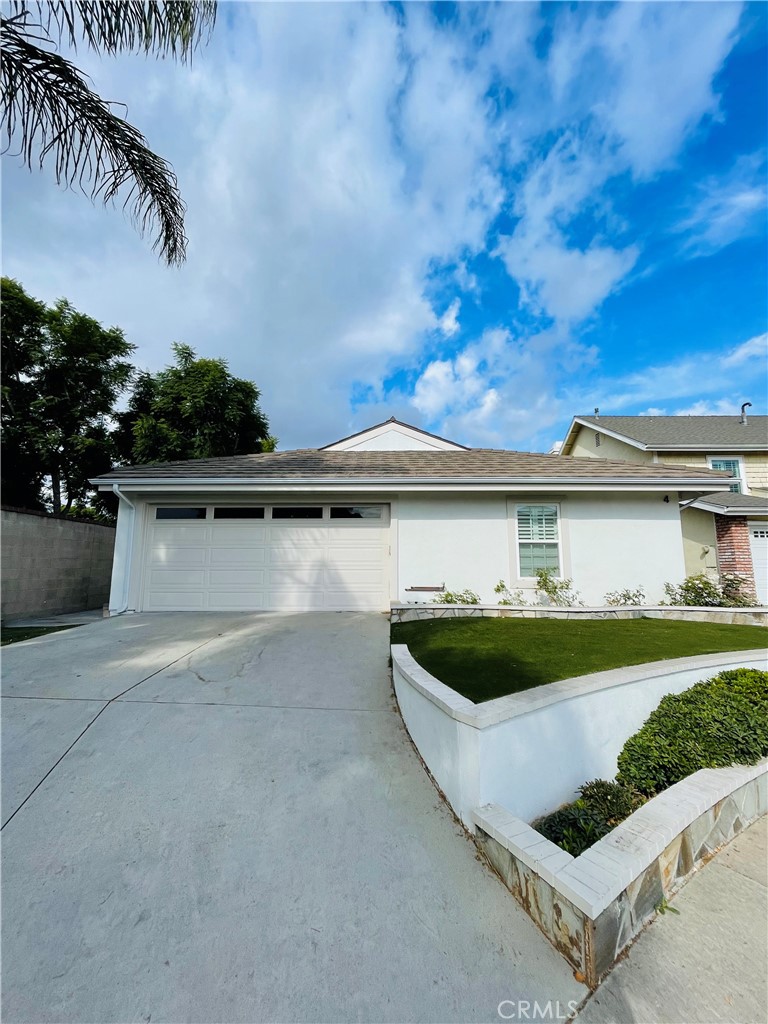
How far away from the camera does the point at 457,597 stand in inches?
334

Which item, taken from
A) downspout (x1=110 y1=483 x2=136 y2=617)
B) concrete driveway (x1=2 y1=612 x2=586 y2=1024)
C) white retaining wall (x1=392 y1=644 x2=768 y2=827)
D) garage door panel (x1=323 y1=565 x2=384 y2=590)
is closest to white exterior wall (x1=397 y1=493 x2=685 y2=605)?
garage door panel (x1=323 y1=565 x2=384 y2=590)

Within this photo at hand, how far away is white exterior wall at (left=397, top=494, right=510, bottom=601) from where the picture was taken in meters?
8.75

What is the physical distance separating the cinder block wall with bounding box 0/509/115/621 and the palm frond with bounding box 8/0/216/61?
8.46 m

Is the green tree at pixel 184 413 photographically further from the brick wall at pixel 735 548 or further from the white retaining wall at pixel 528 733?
the brick wall at pixel 735 548

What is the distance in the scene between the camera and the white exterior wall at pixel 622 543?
28.6ft

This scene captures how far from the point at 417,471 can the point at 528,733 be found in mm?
6843

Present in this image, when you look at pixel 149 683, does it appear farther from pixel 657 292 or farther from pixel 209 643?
pixel 657 292

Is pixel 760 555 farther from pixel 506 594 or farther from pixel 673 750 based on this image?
pixel 673 750

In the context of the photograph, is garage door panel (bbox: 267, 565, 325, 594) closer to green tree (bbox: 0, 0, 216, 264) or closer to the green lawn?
the green lawn

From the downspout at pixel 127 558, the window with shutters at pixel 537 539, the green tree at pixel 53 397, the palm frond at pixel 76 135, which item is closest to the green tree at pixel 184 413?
the green tree at pixel 53 397

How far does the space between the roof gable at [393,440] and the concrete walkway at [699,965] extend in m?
13.4

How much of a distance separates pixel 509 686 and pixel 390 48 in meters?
9.91

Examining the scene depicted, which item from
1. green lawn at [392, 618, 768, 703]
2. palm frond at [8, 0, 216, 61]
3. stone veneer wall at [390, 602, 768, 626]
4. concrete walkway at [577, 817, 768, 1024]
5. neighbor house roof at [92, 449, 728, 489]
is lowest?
concrete walkway at [577, 817, 768, 1024]

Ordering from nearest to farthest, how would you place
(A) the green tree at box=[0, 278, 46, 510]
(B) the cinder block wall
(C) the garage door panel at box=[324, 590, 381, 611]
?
(C) the garage door panel at box=[324, 590, 381, 611] → (B) the cinder block wall → (A) the green tree at box=[0, 278, 46, 510]
